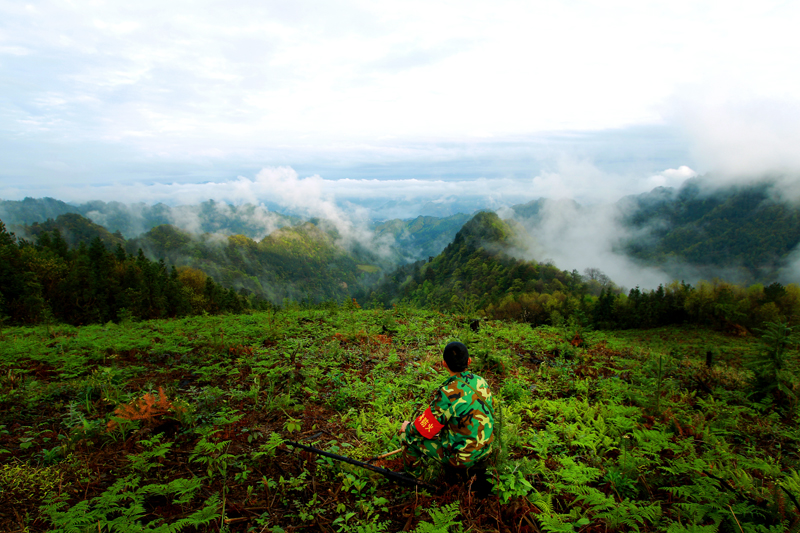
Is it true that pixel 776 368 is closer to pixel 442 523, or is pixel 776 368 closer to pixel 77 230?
pixel 442 523

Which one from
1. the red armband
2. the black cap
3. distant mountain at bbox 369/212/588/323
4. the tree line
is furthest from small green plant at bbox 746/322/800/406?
distant mountain at bbox 369/212/588/323

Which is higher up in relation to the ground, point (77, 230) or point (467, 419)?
point (77, 230)

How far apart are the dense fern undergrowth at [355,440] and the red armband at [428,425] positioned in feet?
2.09

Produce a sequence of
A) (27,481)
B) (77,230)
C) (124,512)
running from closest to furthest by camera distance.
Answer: (124,512) < (27,481) < (77,230)

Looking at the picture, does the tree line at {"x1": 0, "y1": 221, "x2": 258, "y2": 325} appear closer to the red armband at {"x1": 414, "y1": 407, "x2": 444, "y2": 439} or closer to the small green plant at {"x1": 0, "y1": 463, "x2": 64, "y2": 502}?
the small green plant at {"x1": 0, "y1": 463, "x2": 64, "y2": 502}

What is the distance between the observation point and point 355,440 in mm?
5414

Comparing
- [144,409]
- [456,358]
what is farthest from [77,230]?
[456,358]

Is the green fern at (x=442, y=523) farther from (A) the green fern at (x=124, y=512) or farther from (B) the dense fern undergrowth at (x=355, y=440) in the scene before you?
(A) the green fern at (x=124, y=512)

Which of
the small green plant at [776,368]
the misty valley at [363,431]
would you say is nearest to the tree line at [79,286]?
the misty valley at [363,431]

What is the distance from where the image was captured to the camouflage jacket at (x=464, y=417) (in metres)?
4.15

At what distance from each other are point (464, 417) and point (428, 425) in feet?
1.49

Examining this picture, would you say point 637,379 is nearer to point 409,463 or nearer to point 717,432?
point 717,432

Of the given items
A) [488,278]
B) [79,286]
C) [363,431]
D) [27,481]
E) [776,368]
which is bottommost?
[488,278]

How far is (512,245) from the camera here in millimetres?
189125
